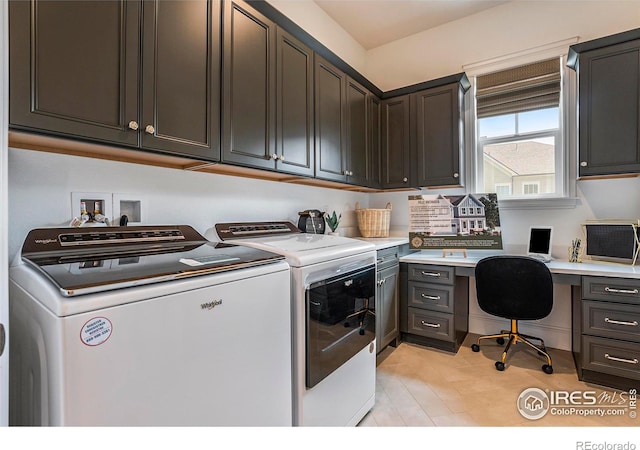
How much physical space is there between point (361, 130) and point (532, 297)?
197 centimetres

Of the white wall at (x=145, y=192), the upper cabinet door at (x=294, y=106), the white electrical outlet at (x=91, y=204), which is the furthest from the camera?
the upper cabinet door at (x=294, y=106)

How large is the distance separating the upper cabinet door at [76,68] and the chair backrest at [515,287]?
8.24 feet

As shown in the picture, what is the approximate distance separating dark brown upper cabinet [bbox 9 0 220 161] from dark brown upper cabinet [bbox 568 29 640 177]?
8.69ft

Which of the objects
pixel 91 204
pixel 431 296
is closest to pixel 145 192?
pixel 91 204

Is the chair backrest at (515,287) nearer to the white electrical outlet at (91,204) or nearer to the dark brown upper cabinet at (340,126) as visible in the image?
the dark brown upper cabinet at (340,126)

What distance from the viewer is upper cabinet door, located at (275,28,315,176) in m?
1.93

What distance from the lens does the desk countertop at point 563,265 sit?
6.68ft

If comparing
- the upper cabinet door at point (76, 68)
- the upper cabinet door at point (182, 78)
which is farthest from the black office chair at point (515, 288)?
the upper cabinet door at point (76, 68)

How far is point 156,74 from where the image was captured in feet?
4.28

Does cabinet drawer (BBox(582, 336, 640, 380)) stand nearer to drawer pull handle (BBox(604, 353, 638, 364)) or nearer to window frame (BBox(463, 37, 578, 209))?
drawer pull handle (BBox(604, 353, 638, 364))

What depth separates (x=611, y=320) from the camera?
2.04 meters

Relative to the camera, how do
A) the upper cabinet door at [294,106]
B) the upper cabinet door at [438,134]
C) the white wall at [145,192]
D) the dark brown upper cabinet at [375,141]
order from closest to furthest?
the white wall at [145,192] → the upper cabinet door at [294,106] → the upper cabinet door at [438,134] → the dark brown upper cabinet at [375,141]

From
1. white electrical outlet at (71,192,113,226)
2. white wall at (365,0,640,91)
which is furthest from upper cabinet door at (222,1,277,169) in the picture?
white wall at (365,0,640,91)

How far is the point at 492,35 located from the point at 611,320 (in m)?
2.68
